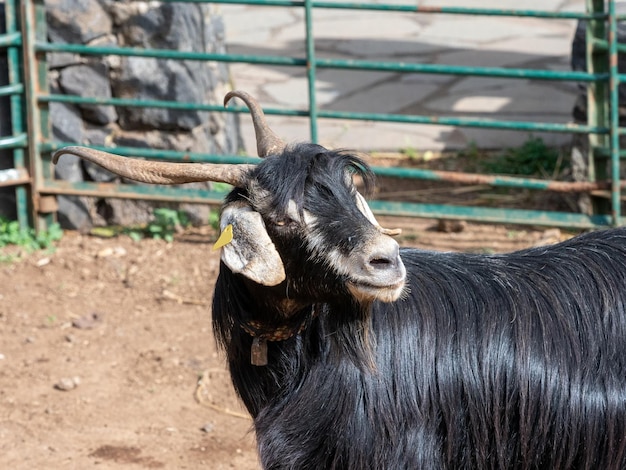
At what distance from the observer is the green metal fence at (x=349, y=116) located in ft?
19.6

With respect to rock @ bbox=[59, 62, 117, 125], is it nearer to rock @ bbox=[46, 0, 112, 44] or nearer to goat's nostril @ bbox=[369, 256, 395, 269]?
rock @ bbox=[46, 0, 112, 44]

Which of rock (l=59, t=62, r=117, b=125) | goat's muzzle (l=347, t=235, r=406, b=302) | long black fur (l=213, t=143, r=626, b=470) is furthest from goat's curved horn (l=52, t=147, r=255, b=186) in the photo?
rock (l=59, t=62, r=117, b=125)

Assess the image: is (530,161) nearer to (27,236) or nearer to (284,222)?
(27,236)

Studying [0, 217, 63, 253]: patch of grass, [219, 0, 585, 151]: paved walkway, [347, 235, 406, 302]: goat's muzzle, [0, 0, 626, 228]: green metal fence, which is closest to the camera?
[347, 235, 406, 302]: goat's muzzle

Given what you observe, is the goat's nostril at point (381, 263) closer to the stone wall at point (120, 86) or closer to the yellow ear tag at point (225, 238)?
the yellow ear tag at point (225, 238)

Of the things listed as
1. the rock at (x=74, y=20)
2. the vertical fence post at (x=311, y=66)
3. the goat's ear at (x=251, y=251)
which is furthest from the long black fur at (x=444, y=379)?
the rock at (x=74, y=20)

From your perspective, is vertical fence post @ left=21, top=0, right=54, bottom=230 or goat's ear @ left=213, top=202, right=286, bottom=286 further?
vertical fence post @ left=21, top=0, right=54, bottom=230

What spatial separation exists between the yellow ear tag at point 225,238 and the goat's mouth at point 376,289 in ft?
1.32

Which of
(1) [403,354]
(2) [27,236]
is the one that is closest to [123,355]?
(2) [27,236]

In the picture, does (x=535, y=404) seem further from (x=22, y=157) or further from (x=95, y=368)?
(x=22, y=157)

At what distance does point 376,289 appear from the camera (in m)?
2.92

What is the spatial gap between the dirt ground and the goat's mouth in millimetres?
996

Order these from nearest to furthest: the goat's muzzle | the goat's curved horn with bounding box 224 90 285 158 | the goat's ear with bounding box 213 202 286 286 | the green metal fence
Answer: the goat's muzzle
the goat's ear with bounding box 213 202 286 286
the goat's curved horn with bounding box 224 90 285 158
the green metal fence

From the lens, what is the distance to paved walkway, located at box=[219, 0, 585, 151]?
838cm
